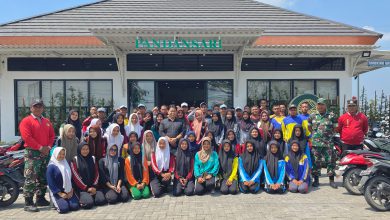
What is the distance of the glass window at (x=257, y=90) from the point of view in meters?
13.3

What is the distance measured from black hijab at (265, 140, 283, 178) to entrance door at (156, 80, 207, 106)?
6246 millimetres

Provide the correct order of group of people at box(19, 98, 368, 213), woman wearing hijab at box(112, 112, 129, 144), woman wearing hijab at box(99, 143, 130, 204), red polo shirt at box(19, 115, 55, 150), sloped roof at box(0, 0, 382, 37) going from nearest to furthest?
red polo shirt at box(19, 115, 55, 150) < group of people at box(19, 98, 368, 213) < woman wearing hijab at box(99, 143, 130, 204) < woman wearing hijab at box(112, 112, 129, 144) < sloped roof at box(0, 0, 382, 37)

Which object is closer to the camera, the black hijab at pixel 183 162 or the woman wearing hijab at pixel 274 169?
the woman wearing hijab at pixel 274 169

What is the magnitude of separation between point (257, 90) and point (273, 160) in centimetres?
638

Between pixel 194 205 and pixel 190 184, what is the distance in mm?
870

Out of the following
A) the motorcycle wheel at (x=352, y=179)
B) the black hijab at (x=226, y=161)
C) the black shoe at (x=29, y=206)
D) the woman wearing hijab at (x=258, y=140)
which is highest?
the woman wearing hijab at (x=258, y=140)

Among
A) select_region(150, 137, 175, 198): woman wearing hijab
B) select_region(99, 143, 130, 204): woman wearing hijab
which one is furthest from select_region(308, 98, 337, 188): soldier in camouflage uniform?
select_region(99, 143, 130, 204): woman wearing hijab

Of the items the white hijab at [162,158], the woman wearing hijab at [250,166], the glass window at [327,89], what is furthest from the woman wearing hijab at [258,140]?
the glass window at [327,89]

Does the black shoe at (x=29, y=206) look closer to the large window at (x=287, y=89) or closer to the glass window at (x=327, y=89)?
the large window at (x=287, y=89)

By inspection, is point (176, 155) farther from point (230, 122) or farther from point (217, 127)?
point (230, 122)

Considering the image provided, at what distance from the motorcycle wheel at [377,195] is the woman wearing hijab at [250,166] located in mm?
2095

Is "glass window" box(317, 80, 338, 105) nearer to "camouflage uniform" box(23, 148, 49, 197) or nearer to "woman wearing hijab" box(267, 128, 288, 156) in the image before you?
"woman wearing hijab" box(267, 128, 288, 156)

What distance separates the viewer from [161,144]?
7125 mm

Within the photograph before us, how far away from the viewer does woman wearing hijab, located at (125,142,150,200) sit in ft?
22.0
